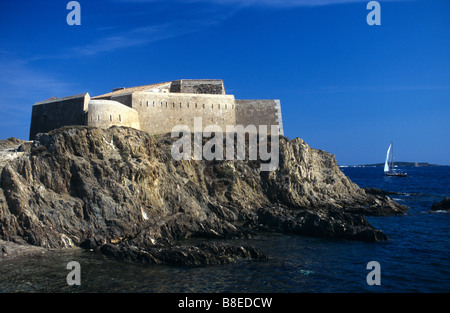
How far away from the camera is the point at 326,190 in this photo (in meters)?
39.2

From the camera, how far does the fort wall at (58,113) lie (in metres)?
32.3

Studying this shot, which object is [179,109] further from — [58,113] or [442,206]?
[442,206]

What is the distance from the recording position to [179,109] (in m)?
38.0

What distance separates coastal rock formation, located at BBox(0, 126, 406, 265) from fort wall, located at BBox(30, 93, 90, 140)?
500cm

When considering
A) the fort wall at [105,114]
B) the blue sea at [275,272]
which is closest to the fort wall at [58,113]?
the fort wall at [105,114]

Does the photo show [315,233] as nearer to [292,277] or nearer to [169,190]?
[292,277]

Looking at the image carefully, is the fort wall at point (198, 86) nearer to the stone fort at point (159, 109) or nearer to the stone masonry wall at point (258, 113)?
the stone fort at point (159, 109)

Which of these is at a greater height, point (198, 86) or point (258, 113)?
point (198, 86)

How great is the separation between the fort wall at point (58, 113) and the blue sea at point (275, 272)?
15.4 meters

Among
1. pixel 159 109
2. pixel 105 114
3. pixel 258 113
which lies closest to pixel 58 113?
pixel 105 114

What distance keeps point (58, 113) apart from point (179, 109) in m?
11.5
